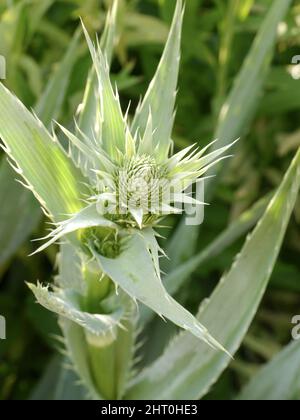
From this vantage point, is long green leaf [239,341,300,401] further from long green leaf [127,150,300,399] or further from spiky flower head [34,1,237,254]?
spiky flower head [34,1,237,254]

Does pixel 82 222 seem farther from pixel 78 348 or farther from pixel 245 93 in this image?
pixel 245 93

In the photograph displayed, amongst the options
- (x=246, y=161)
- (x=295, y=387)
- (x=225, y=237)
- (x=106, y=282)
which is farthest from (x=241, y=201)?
(x=106, y=282)

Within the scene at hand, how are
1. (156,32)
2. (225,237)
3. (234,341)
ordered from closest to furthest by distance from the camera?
(234,341), (225,237), (156,32)

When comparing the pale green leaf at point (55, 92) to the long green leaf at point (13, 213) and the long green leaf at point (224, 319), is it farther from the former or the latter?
the long green leaf at point (224, 319)

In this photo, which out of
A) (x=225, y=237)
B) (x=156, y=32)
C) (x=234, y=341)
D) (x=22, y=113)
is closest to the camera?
(x=22, y=113)

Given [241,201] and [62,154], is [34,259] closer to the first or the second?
[241,201]

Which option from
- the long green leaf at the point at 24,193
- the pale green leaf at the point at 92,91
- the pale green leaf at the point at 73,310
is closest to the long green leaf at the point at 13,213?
the long green leaf at the point at 24,193

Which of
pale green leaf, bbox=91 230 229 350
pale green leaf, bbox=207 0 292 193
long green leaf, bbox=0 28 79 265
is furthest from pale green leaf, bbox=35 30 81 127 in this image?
pale green leaf, bbox=91 230 229 350
